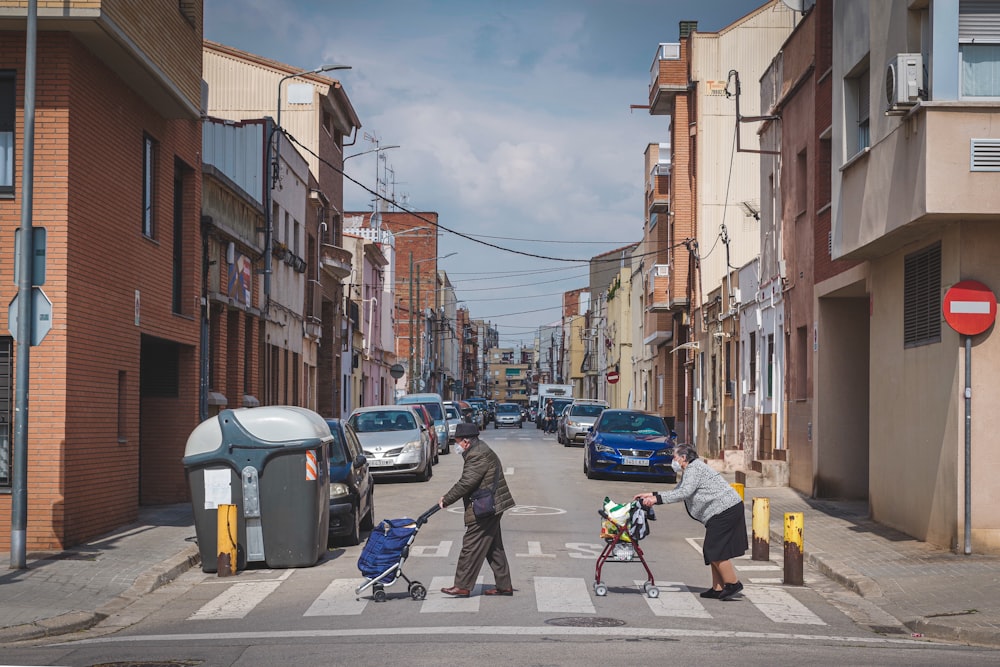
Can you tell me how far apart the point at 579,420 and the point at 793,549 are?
3070 cm

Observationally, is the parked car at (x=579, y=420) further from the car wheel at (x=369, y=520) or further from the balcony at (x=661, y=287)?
the car wheel at (x=369, y=520)

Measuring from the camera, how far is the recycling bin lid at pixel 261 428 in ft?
45.7

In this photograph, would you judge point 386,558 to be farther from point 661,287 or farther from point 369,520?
point 661,287

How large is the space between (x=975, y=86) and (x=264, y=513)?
9.10 metres

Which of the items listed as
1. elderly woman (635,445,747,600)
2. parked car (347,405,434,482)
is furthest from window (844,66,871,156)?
parked car (347,405,434,482)

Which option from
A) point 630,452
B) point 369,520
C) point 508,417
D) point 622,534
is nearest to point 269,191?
point 630,452

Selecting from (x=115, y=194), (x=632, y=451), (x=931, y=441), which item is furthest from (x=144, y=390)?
(x=931, y=441)

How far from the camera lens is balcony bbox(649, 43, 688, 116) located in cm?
4366

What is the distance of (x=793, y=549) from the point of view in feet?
42.8

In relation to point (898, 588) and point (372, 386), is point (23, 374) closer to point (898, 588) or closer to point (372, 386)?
point (898, 588)

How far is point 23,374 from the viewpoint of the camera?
1319 centimetres

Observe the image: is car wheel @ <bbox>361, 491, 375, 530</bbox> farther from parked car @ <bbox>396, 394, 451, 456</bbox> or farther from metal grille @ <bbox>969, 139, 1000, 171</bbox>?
parked car @ <bbox>396, 394, 451, 456</bbox>

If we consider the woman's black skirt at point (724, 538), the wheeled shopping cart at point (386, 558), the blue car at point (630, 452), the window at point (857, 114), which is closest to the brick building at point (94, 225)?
the wheeled shopping cart at point (386, 558)

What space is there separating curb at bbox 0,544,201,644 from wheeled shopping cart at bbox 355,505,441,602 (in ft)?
7.57
